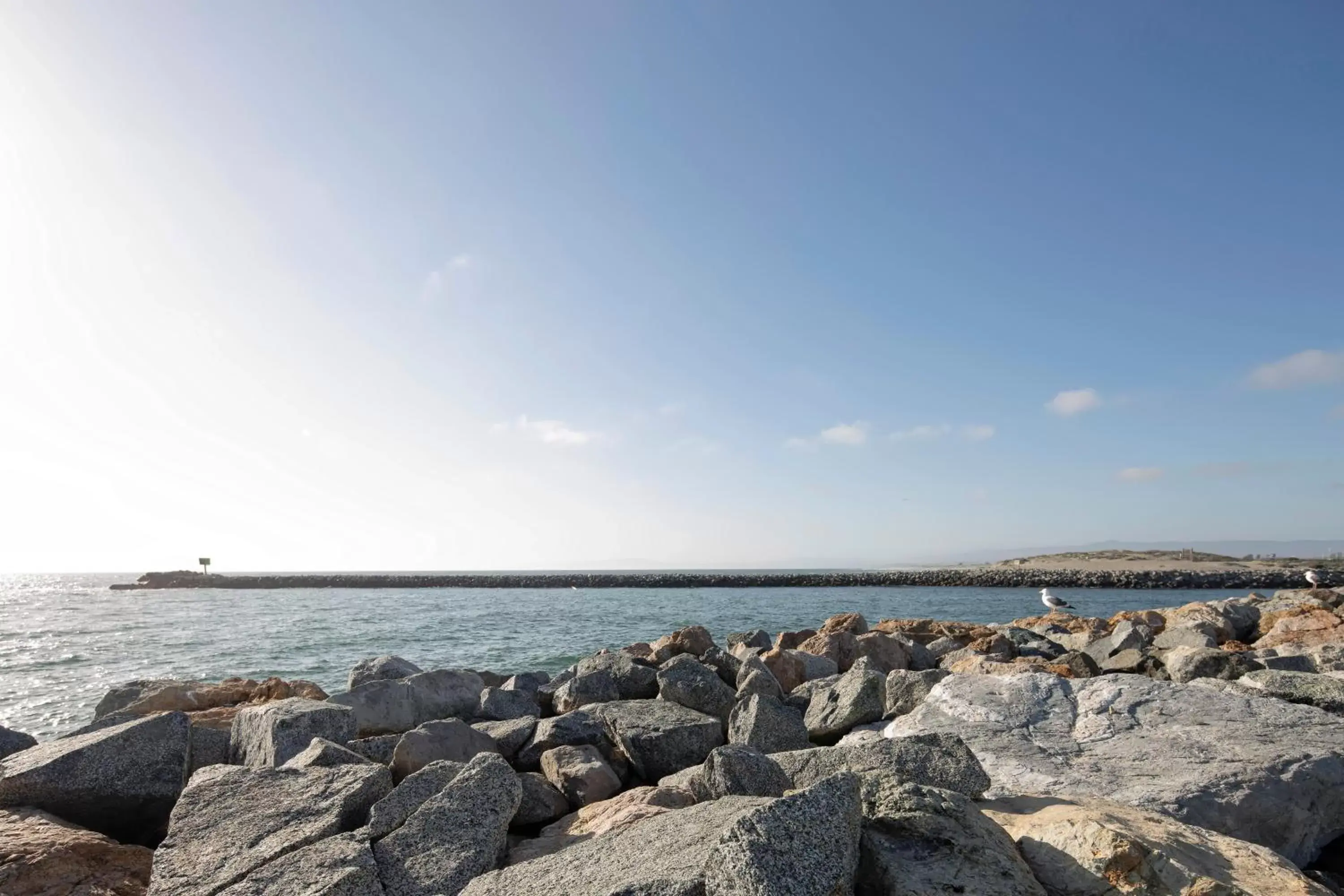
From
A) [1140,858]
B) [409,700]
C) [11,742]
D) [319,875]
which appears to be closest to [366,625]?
[409,700]

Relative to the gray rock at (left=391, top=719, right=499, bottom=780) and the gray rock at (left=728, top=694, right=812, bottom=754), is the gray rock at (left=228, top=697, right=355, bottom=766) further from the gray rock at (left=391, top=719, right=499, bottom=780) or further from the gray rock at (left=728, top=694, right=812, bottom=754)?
the gray rock at (left=728, top=694, right=812, bottom=754)

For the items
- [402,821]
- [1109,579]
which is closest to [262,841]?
[402,821]

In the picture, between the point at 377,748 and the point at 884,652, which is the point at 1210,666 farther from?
the point at 377,748

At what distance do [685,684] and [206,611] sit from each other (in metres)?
39.0

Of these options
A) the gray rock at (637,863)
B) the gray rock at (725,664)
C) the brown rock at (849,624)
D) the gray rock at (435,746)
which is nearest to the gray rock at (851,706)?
the gray rock at (725,664)

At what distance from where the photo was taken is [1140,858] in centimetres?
277

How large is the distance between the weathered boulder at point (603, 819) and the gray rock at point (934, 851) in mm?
1270

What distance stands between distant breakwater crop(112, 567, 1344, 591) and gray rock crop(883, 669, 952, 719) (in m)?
46.5

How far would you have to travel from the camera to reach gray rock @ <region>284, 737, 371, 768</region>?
14.5ft

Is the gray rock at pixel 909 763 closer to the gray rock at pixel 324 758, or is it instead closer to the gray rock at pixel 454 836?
the gray rock at pixel 454 836

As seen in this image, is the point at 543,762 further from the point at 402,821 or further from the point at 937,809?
the point at 937,809

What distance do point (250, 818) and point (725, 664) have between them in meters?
7.31

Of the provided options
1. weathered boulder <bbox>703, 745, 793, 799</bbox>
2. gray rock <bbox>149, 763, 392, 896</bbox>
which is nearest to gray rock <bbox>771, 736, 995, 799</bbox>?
weathered boulder <bbox>703, 745, 793, 799</bbox>

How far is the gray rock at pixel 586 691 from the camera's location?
8.74m
